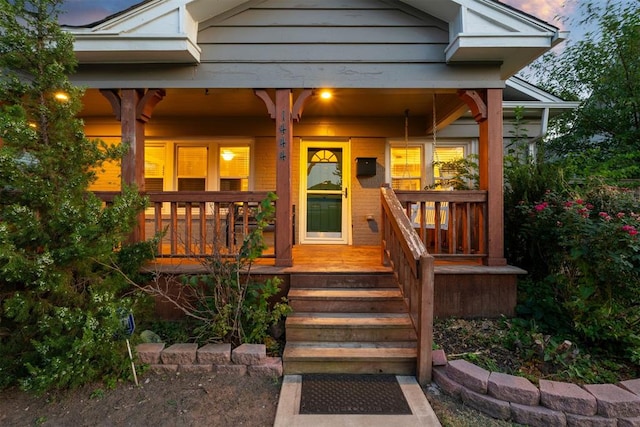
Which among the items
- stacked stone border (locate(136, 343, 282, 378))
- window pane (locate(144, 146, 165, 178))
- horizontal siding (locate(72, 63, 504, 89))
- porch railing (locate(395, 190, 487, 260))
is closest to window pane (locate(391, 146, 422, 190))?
porch railing (locate(395, 190, 487, 260))

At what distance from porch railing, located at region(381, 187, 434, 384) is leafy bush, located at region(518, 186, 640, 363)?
4.71 ft

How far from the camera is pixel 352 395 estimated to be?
2.45 m

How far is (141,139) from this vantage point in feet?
13.1

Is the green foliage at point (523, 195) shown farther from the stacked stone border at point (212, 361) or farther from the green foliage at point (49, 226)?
the green foliage at point (49, 226)

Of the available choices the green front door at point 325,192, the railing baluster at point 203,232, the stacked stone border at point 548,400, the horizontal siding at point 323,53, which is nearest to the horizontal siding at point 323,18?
the horizontal siding at point 323,53

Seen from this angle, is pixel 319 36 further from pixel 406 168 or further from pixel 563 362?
pixel 563 362

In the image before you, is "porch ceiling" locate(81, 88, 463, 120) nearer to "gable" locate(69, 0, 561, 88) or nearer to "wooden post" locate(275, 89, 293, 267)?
"gable" locate(69, 0, 561, 88)

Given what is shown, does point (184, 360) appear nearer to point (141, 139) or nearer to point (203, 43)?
point (141, 139)

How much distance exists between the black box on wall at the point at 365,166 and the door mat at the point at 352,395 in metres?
3.74

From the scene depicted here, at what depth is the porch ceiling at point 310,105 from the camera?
187 inches

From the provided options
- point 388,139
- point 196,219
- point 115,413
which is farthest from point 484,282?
point 196,219

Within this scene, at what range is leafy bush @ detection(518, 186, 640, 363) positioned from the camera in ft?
8.95

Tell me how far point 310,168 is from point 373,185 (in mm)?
1191

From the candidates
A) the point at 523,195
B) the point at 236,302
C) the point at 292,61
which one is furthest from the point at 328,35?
the point at 236,302
